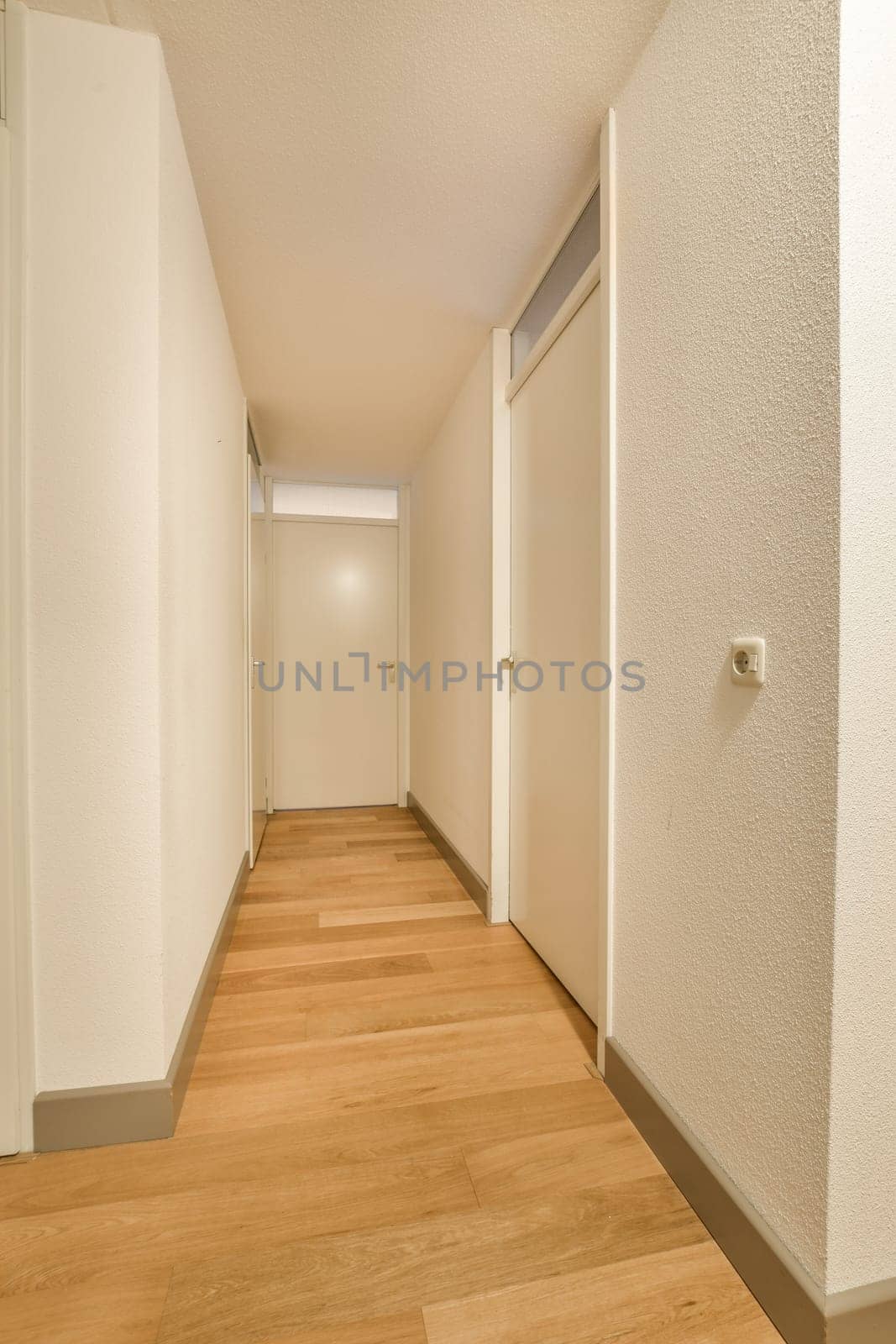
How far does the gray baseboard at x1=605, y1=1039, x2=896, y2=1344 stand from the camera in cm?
87

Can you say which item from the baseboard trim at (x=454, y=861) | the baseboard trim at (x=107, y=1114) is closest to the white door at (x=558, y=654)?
the baseboard trim at (x=454, y=861)

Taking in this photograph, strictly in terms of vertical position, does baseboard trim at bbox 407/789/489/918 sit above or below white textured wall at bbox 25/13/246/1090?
below

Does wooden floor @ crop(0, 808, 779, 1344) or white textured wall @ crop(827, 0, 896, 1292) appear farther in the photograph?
wooden floor @ crop(0, 808, 779, 1344)

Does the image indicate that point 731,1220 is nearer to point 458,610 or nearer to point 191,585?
point 191,585

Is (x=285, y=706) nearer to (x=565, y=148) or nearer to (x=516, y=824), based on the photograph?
(x=516, y=824)

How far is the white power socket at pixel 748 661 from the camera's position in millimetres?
979

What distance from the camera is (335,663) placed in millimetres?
4438

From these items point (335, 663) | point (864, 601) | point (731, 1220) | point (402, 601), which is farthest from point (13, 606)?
point (402, 601)

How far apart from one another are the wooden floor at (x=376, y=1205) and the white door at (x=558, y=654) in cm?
34

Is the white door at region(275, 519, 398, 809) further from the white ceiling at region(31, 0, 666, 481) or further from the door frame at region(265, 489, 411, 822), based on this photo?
the white ceiling at region(31, 0, 666, 481)

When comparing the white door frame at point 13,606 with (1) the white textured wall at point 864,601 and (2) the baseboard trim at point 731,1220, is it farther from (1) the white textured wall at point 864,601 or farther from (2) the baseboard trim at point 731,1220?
(1) the white textured wall at point 864,601

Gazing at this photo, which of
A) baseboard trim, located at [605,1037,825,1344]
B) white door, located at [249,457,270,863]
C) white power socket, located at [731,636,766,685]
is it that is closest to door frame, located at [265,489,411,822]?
white door, located at [249,457,270,863]

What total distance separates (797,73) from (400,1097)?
210cm

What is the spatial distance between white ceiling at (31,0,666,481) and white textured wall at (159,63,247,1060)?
12cm
